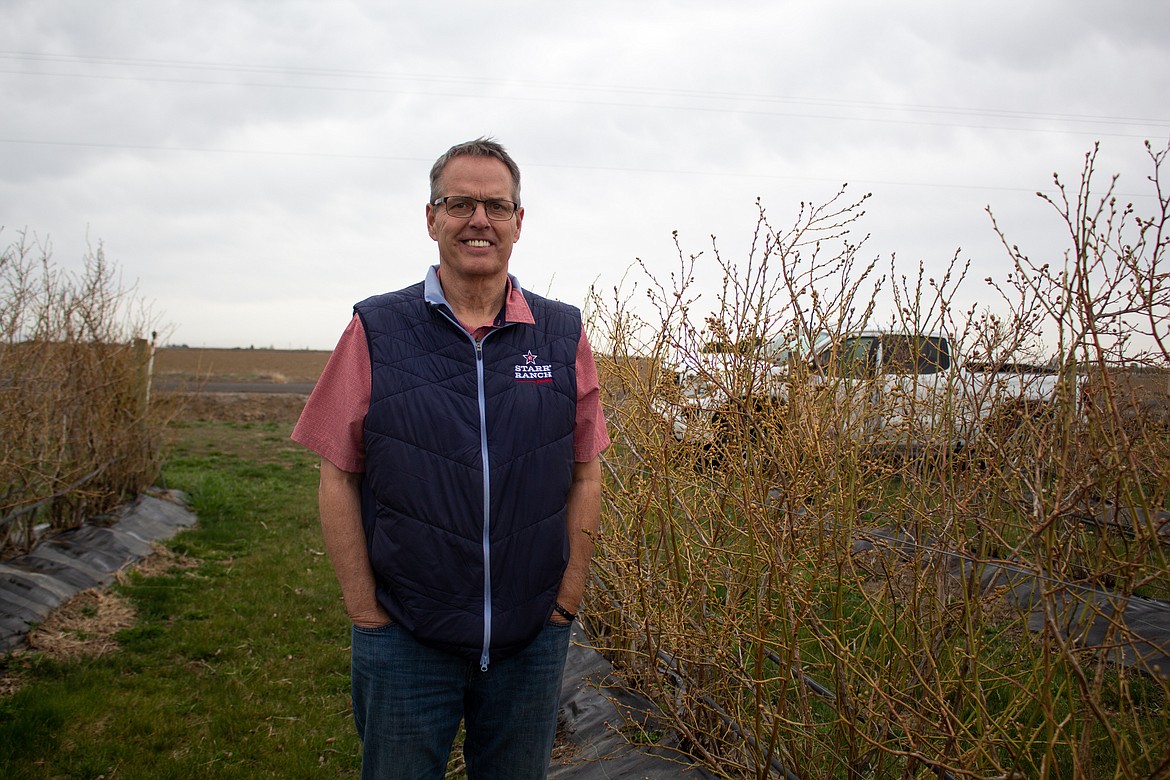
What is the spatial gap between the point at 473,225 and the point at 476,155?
182 mm

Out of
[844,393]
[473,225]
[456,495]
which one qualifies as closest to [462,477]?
[456,495]

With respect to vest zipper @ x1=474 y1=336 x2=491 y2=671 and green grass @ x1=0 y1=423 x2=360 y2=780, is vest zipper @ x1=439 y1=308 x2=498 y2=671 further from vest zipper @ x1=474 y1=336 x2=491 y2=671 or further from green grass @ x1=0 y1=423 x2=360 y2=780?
green grass @ x1=0 y1=423 x2=360 y2=780

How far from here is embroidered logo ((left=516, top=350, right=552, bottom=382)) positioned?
2.04 metres

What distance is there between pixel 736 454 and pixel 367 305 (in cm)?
117

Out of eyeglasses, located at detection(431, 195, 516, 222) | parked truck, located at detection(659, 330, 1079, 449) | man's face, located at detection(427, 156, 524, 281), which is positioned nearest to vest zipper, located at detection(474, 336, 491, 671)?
man's face, located at detection(427, 156, 524, 281)

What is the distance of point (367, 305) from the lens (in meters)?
2.00

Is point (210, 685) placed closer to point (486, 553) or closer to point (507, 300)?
point (486, 553)

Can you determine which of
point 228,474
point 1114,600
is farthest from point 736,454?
point 228,474

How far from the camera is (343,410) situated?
6.25 ft

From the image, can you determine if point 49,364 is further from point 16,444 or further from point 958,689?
point 958,689

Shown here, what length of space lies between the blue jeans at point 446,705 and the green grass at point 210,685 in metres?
1.93

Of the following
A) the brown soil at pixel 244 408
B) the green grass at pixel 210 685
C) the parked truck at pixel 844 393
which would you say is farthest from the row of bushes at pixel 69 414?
the brown soil at pixel 244 408

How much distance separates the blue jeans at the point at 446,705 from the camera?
1.91 metres

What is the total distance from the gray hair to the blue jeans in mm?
1101
